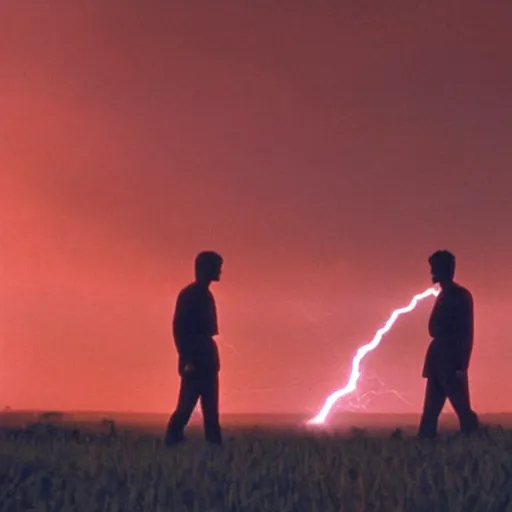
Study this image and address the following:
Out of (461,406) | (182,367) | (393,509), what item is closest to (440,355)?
(461,406)

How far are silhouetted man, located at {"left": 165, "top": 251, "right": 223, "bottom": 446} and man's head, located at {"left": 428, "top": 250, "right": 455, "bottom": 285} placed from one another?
7.39ft

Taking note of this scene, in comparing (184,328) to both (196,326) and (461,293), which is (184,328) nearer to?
(196,326)

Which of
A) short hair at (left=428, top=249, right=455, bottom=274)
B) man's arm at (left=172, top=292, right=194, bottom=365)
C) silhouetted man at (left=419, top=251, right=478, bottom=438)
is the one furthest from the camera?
silhouetted man at (left=419, top=251, right=478, bottom=438)

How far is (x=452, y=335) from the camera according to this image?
37.9 feet

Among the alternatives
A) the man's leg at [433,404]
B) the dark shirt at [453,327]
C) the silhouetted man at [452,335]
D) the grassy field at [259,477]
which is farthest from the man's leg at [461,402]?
the grassy field at [259,477]

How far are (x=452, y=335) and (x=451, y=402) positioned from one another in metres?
0.70

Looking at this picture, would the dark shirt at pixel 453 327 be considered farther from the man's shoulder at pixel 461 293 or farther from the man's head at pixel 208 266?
the man's head at pixel 208 266

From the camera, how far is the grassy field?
20.0 feet

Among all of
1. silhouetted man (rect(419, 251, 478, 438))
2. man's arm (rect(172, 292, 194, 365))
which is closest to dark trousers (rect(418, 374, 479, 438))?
silhouetted man (rect(419, 251, 478, 438))

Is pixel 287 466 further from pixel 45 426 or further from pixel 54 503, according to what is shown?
pixel 45 426

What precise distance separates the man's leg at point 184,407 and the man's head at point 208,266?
0.99 m

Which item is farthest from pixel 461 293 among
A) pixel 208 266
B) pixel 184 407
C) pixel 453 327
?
pixel 184 407

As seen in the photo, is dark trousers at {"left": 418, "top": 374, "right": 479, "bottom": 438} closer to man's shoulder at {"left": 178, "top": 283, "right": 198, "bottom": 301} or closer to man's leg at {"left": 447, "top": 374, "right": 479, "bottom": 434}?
man's leg at {"left": 447, "top": 374, "right": 479, "bottom": 434}

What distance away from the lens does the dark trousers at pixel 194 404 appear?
10945mm
